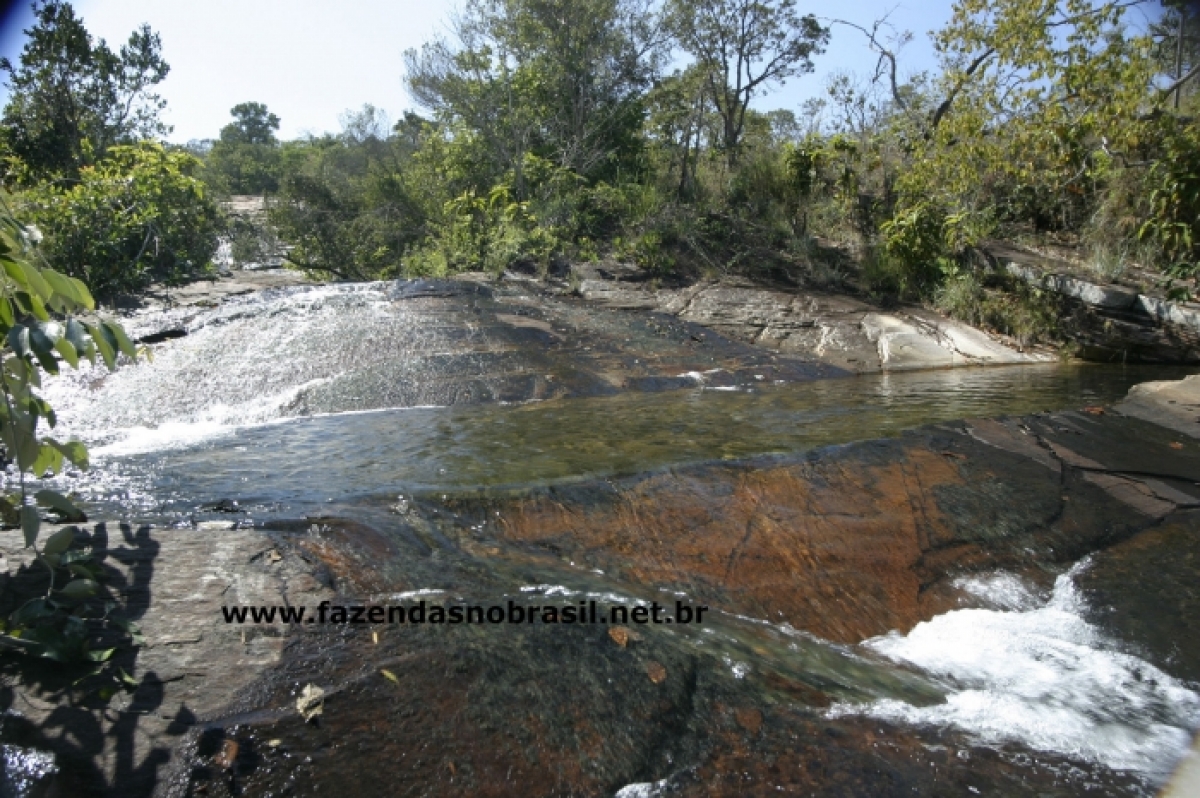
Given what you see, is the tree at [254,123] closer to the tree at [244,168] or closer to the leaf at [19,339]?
the tree at [244,168]

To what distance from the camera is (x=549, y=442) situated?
18.7 ft

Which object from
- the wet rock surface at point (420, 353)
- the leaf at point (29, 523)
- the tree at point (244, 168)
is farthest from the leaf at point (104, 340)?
the tree at point (244, 168)

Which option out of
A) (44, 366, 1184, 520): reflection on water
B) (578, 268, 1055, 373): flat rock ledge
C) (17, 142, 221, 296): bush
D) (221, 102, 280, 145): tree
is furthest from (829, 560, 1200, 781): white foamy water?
(221, 102, 280, 145): tree

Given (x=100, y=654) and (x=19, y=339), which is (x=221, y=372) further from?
(x=19, y=339)

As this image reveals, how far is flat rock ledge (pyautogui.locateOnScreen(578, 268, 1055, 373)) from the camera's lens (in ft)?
34.5

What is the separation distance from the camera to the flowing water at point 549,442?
2.68 meters

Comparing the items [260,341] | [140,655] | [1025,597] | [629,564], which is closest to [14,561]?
[140,655]

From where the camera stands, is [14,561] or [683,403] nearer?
[14,561]

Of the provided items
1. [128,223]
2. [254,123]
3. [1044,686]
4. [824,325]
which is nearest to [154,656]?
[1044,686]

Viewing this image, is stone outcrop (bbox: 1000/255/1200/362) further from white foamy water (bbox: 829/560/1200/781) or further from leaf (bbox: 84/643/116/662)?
leaf (bbox: 84/643/116/662)

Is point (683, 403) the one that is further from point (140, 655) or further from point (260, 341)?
point (140, 655)

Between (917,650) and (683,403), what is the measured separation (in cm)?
456

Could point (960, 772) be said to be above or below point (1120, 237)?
below

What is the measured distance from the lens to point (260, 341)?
8.76 m
